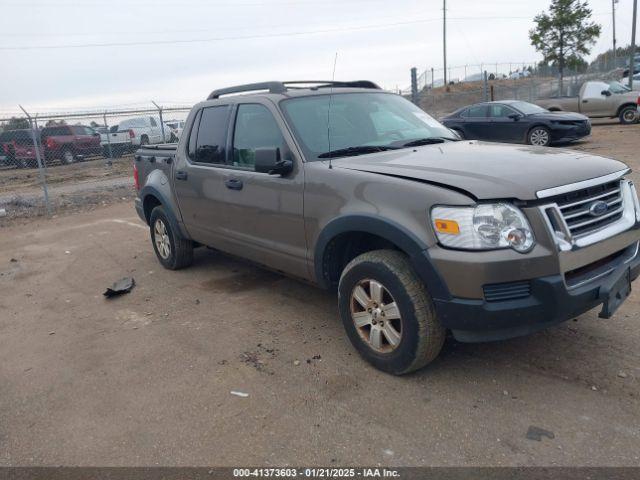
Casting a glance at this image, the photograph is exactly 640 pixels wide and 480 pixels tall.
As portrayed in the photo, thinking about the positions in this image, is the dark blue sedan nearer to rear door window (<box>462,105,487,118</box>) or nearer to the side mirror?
rear door window (<box>462,105,487,118</box>)

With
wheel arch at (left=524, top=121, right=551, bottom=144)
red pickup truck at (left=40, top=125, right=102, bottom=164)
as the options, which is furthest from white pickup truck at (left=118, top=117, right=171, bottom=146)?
wheel arch at (left=524, top=121, right=551, bottom=144)

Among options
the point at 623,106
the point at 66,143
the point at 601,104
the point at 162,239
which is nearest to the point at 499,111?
the point at 601,104

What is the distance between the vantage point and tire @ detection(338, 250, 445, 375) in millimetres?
3203

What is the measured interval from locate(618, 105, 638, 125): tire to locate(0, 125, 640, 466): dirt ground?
17.6m

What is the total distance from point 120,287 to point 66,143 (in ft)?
54.6

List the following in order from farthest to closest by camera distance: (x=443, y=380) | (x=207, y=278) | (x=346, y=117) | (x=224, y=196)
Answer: (x=207, y=278) < (x=224, y=196) < (x=346, y=117) < (x=443, y=380)

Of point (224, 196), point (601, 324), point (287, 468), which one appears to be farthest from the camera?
point (224, 196)

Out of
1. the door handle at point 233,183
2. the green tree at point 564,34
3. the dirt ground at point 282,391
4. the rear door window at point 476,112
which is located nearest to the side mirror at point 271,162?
the door handle at point 233,183

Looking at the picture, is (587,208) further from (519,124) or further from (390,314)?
(519,124)

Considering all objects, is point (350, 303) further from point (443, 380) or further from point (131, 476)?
point (131, 476)

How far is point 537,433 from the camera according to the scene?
287 cm

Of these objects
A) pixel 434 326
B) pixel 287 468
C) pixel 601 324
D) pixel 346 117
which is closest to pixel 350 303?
pixel 434 326

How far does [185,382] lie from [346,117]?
2319 millimetres

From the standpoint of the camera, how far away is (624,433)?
111 inches
